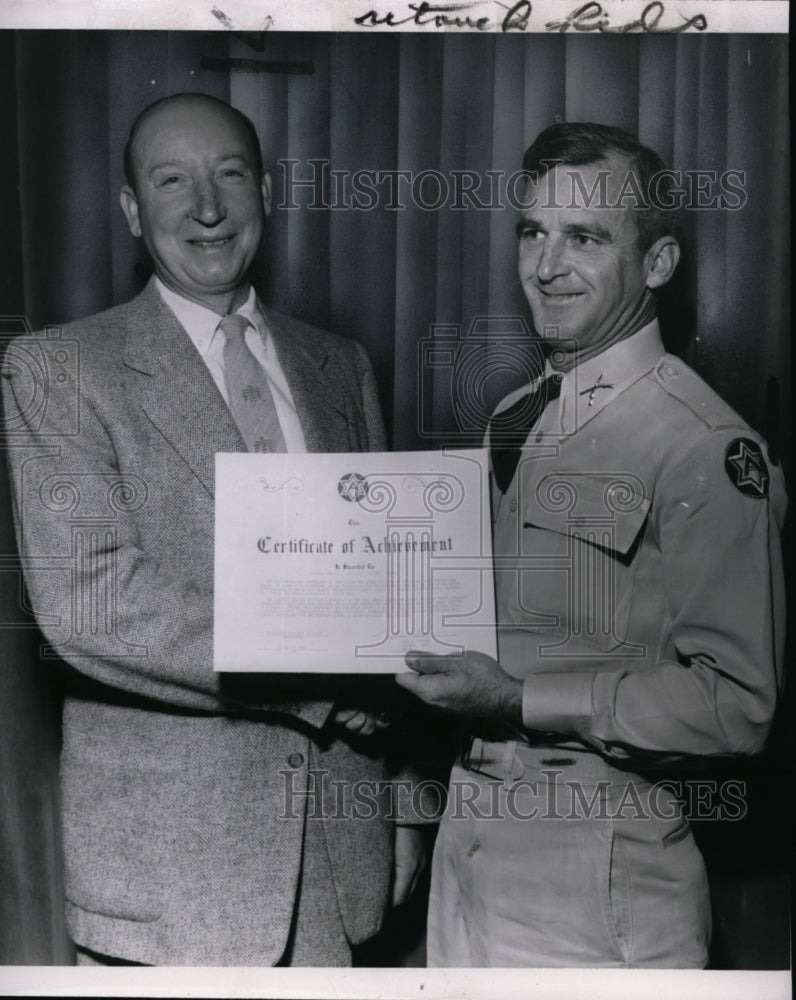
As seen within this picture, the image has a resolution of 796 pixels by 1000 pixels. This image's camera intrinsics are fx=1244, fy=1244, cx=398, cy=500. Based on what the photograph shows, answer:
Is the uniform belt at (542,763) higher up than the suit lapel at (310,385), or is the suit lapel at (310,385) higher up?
the suit lapel at (310,385)

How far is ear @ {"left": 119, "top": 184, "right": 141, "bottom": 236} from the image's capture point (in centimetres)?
196

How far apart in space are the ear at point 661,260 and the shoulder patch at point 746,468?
0.28 metres

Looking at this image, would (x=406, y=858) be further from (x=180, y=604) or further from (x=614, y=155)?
(x=614, y=155)

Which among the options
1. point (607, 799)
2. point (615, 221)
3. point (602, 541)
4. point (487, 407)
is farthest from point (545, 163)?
point (607, 799)

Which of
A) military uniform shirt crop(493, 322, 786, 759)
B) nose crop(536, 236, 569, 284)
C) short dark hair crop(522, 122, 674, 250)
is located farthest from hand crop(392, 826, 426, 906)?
short dark hair crop(522, 122, 674, 250)

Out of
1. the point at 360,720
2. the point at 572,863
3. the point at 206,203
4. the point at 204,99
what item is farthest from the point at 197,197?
the point at 572,863

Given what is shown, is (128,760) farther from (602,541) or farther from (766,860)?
(766,860)

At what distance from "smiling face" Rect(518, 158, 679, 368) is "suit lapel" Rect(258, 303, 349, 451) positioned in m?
0.34

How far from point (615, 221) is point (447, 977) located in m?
1.23

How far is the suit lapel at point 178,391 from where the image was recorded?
1928mm

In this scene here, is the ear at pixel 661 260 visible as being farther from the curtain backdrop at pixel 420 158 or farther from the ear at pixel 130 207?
the ear at pixel 130 207

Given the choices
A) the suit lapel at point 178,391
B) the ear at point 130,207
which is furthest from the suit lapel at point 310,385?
the ear at point 130,207

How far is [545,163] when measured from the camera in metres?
1.95

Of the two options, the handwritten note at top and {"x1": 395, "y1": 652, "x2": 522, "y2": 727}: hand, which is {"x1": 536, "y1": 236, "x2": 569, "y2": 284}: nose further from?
{"x1": 395, "y1": 652, "x2": 522, "y2": 727}: hand
